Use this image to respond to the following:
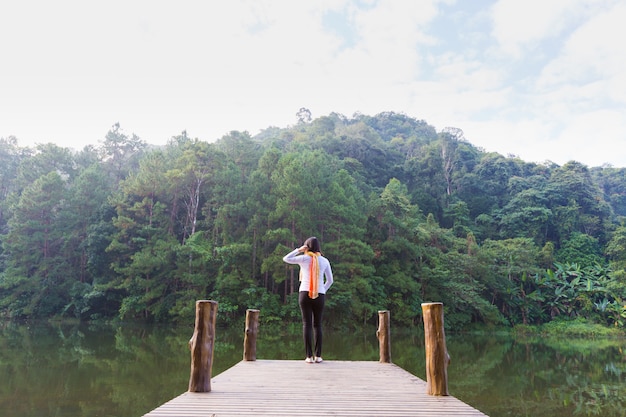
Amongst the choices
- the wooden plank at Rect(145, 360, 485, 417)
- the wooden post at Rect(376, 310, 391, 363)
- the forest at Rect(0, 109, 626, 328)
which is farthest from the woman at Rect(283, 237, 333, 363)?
the forest at Rect(0, 109, 626, 328)

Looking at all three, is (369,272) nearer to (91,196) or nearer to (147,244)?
(147,244)

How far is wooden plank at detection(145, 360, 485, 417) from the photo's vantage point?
106 inches

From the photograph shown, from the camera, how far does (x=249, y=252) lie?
20344mm

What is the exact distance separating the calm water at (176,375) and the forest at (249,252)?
613 centimetres

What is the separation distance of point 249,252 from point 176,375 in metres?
12.3

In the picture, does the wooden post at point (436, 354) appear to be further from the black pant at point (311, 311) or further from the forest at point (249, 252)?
the forest at point (249, 252)

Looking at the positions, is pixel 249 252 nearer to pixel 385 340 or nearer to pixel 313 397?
pixel 385 340

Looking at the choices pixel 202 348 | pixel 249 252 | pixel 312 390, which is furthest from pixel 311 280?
pixel 249 252

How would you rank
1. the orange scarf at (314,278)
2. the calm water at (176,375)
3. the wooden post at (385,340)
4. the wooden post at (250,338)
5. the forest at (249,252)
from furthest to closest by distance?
1. the forest at (249,252)
2. the calm water at (176,375)
3. the wooden post at (385,340)
4. the wooden post at (250,338)
5. the orange scarf at (314,278)

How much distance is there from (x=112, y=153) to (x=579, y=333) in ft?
110

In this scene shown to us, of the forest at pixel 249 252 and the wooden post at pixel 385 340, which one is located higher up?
the forest at pixel 249 252

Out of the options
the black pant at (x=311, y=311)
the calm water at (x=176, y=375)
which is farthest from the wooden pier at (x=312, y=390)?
the calm water at (x=176, y=375)

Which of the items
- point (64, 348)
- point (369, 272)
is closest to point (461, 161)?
point (369, 272)

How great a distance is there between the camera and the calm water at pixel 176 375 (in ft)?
20.7
